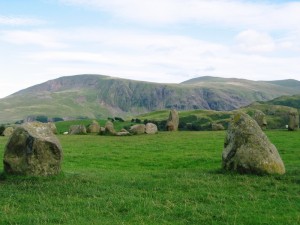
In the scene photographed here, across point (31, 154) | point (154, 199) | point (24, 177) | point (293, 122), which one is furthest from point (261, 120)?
point (154, 199)

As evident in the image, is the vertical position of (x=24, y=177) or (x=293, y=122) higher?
(x=293, y=122)

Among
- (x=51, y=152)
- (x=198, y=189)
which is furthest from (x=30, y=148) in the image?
(x=198, y=189)

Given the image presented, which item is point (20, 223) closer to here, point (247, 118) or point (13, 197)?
point (13, 197)

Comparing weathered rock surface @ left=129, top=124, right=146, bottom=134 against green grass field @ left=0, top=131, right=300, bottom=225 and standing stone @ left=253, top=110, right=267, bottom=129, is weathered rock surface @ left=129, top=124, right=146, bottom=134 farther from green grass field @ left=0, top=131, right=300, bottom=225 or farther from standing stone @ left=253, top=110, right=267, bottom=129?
green grass field @ left=0, top=131, right=300, bottom=225

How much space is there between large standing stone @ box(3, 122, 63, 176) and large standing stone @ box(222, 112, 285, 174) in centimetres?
1023

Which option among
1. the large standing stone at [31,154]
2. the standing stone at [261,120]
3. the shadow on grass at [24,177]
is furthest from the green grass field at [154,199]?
the standing stone at [261,120]

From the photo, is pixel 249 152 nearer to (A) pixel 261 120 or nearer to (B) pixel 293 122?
(B) pixel 293 122

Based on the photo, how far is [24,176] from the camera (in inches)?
882

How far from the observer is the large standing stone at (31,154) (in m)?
22.7

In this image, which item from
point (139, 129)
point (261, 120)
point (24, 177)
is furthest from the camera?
point (261, 120)

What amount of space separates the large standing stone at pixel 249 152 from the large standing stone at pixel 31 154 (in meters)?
10.2

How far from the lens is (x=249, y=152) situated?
78.2ft

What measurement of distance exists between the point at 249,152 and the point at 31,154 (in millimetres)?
12404

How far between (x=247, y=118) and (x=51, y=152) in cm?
1221
